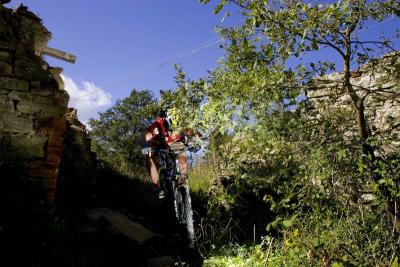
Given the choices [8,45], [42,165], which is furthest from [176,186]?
[8,45]

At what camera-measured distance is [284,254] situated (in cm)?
510

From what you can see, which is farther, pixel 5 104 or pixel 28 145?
pixel 28 145

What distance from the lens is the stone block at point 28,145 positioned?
5.62m

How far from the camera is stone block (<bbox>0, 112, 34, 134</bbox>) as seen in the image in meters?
5.59

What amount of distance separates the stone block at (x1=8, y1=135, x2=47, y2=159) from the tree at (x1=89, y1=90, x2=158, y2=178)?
15.5 meters

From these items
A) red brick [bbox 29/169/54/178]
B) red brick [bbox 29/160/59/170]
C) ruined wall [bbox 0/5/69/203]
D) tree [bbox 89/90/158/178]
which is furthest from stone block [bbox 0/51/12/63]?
tree [bbox 89/90/158/178]

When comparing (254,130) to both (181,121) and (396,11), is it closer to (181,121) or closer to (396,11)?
(181,121)

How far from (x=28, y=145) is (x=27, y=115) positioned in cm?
41

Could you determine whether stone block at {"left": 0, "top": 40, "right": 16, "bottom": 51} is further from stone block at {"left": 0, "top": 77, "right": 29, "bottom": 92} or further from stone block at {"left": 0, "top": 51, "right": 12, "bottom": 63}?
stone block at {"left": 0, "top": 77, "right": 29, "bottom": 92}

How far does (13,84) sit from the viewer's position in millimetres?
5695

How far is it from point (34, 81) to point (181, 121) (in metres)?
2.58

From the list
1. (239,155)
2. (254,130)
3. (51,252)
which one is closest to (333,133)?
(254,130)

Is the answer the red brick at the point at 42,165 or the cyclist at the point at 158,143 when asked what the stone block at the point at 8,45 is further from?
the cyclist at the point at 158,143

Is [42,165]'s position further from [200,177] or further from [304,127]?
[200,177]
